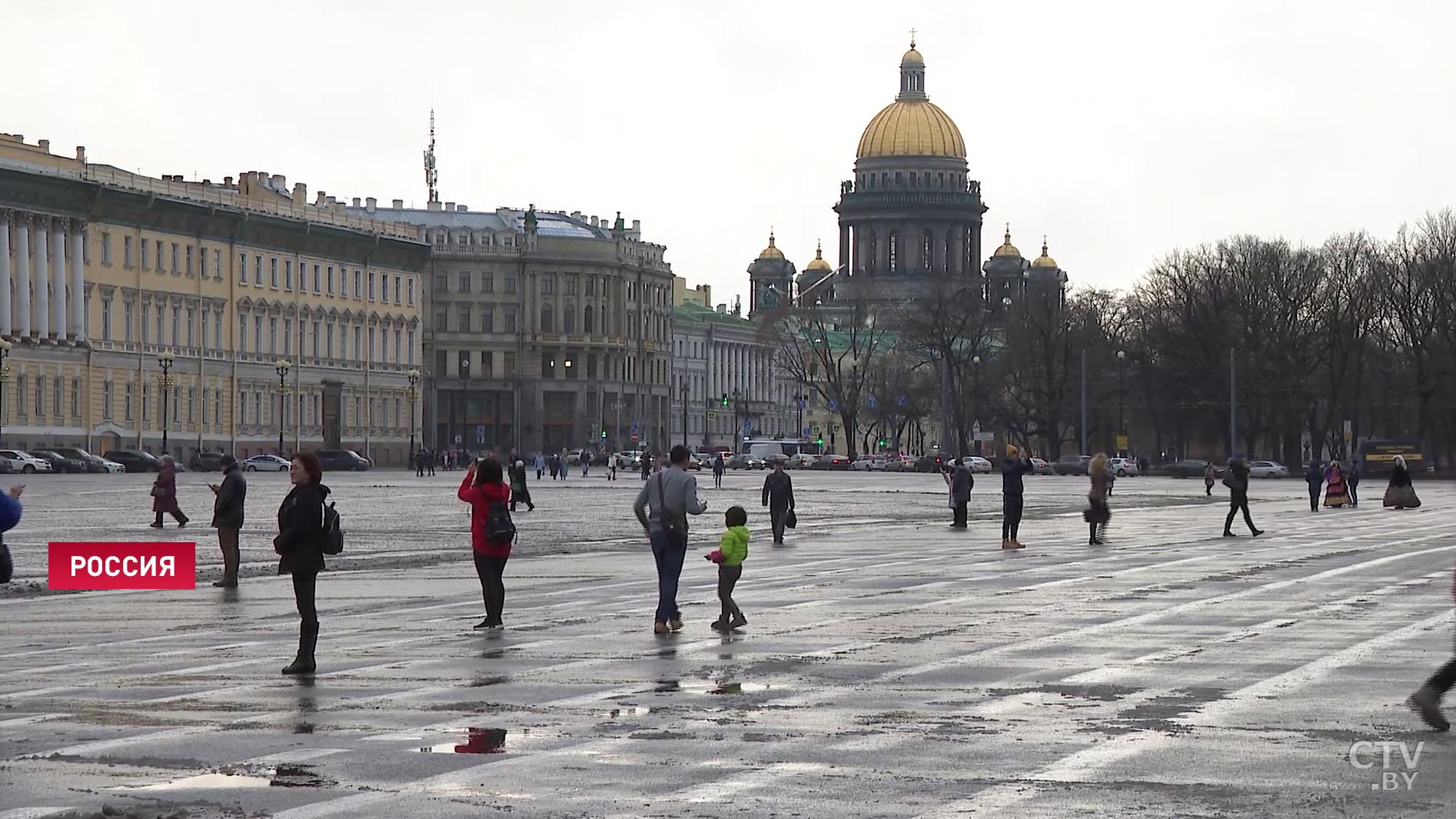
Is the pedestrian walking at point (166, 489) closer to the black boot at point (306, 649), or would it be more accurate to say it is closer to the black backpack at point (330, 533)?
the black backpack at point (330, 533)

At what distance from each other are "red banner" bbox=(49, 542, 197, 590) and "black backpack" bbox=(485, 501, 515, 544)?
7.78 m

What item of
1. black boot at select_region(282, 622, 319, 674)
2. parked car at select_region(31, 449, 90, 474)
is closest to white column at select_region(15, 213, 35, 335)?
parked car at select_region(31, 449, 90, 474)

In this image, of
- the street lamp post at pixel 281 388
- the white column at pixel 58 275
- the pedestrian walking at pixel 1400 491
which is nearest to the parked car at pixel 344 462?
the street lamp post at pixel 281 388

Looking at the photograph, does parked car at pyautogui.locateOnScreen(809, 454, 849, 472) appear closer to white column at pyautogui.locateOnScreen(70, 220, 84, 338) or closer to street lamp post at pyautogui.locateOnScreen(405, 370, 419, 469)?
street lamp post at pyautogui.locateOnScreen(405, 370, 419, 469)

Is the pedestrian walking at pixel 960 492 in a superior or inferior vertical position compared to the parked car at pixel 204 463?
inferior

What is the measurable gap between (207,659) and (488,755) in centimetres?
645

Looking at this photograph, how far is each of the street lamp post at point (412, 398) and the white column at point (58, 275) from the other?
29.3 metres

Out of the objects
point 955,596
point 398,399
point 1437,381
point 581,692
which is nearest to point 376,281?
point 398,399

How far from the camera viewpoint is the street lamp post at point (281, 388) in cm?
12719

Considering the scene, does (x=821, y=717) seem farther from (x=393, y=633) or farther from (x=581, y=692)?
(x=393, y=633)

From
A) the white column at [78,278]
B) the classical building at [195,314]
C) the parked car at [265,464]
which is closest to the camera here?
the classical building at [195,314]

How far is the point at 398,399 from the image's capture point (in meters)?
152

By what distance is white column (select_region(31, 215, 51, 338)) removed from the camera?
114 meters

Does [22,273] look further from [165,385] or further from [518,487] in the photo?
[518,487]
